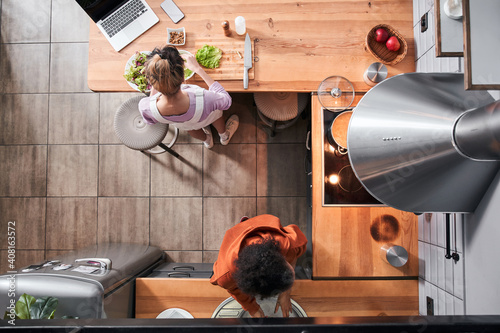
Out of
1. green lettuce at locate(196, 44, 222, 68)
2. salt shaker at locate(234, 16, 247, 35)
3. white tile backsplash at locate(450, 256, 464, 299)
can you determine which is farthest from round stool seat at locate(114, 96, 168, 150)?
white tile backsplash at locate(450, 256, 464, 299)

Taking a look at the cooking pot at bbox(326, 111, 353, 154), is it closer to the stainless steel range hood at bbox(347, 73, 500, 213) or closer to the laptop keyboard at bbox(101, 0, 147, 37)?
the stainless steel range hood at bbox(347, 73, 500, 213)

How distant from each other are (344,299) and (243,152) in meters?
1.38

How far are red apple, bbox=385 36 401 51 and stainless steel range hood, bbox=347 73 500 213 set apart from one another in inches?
34.8

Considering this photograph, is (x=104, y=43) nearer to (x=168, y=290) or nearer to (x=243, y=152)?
(x=243, y=152)

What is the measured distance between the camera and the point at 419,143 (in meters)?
0.90

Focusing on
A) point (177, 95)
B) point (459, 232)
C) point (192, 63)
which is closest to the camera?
point (459, 232)

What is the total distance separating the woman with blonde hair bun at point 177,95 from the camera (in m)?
1.42

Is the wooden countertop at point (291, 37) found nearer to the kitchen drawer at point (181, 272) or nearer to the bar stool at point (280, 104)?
the bar stool at point (280, 104)

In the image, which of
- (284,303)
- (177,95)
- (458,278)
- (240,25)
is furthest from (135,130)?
(458,278)

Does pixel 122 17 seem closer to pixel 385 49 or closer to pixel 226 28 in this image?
pixel 226 28

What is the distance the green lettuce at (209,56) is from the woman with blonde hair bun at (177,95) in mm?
65

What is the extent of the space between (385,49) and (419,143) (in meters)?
1.20

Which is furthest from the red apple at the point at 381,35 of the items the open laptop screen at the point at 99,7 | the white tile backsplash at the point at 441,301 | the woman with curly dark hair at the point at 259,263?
the open laptop screen at the point at 99,7

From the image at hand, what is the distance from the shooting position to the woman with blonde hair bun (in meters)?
1.42
